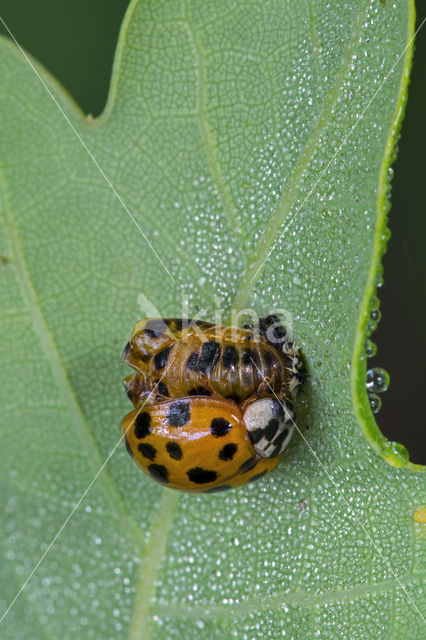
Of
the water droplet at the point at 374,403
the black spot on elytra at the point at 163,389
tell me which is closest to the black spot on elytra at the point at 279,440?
the water droplet at the point at 374,403

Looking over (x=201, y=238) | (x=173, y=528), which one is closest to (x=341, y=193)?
(x=201, y=238)

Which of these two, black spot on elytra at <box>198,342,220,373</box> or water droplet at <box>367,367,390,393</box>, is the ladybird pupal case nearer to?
black spot on elytra at <box>198,342,220,373</box>

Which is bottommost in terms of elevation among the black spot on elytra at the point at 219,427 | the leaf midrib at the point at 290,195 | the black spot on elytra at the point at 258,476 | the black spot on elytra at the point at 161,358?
the black spot on elytra at the point at 258,476

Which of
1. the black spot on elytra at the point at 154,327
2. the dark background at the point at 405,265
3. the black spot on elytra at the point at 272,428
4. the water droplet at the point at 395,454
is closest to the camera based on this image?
the water droplet at the point at 395,454

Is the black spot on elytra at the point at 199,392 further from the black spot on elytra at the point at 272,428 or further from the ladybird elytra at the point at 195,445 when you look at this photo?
the black spot on elytra at the point at 272,428

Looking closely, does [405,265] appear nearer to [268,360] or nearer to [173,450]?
[268,360]

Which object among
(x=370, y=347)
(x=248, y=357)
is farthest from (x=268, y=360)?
(x=370, y=347)
